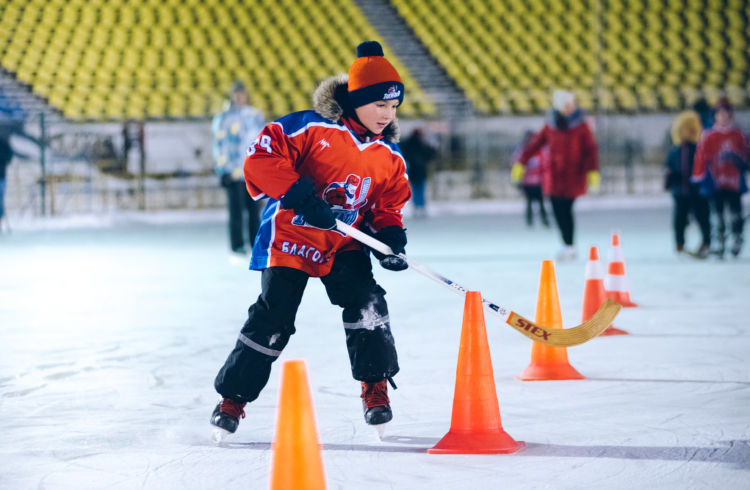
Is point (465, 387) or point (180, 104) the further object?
point (180, 104)

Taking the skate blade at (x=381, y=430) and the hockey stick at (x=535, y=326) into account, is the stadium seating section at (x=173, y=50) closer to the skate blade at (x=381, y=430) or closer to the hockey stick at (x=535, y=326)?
the hockey stick at (x=535, y=326)

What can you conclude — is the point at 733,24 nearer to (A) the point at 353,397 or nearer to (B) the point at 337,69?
(B) the point at 337,69

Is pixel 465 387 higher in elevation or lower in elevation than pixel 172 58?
higher

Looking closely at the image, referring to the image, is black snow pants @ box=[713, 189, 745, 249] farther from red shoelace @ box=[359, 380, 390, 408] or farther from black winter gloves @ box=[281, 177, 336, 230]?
black winter gloves @ box=[281, 177, 336, 230]

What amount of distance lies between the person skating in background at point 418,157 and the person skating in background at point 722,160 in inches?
340

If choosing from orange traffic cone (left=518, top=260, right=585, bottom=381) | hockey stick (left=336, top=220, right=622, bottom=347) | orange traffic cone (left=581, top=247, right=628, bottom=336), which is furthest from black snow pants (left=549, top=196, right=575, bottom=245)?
hockey stick (left=336, top=220, right=622, bottom=347)

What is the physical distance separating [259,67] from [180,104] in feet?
7.33

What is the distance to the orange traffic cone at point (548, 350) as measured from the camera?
175 inches

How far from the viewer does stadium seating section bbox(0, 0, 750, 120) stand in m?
20.5

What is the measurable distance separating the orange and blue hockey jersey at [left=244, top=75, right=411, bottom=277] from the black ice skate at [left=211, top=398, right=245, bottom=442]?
455 mm

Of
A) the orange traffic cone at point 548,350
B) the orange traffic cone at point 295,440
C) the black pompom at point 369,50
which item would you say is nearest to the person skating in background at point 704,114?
the orange traffic cone at point 548,350

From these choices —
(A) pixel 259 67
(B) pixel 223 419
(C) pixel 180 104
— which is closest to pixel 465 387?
(B) pixel 223 419

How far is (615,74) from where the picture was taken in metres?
→ 22.5

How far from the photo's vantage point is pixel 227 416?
3.43m
